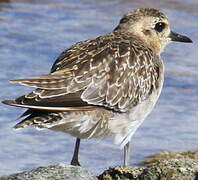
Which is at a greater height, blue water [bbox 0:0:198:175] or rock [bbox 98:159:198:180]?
rock [bbox 98:159:198:180]

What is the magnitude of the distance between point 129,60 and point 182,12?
727 cm

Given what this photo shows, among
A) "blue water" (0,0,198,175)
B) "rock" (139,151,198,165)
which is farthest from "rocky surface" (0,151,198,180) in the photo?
"rock" (139,151,198,165)

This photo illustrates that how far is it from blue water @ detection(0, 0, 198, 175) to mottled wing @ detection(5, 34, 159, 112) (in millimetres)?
1613

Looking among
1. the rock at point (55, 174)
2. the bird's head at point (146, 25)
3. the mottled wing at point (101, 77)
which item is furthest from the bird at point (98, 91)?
the rock at point (55, 174)

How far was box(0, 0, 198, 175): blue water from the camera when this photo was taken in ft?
39.5

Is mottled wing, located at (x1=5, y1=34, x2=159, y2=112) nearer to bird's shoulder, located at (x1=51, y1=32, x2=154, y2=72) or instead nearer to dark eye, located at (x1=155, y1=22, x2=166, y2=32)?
bird's shoulder, located at (x1=51, y1=32, x2=154, y2=72)

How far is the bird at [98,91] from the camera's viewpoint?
31.2ft

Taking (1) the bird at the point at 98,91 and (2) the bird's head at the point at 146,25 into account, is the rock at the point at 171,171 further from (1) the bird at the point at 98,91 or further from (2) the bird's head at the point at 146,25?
(2) the bird's head at the point at 146,25

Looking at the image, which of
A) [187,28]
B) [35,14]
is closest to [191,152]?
[187,28]

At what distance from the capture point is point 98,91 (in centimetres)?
1000

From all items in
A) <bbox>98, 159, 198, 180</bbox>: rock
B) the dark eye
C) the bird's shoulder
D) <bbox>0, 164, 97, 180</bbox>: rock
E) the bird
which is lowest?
<bbox>0, 164, 97, 180</bbox>: rock

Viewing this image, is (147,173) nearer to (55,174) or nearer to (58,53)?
(55,174)

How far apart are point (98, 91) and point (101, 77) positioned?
157 millimetres

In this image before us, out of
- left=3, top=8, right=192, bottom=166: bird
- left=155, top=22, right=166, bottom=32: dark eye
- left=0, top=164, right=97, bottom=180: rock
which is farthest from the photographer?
left=155, top=22, right=166, bottom=32: dark eye
